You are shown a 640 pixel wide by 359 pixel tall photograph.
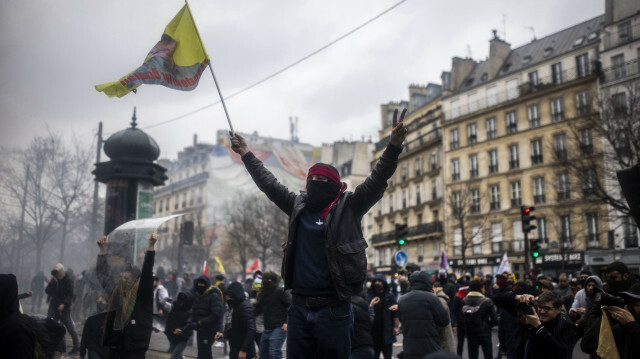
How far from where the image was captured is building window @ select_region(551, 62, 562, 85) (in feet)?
132

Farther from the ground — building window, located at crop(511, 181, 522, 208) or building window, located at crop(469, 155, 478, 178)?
building window, located at crop(469, 155, 478, 178)

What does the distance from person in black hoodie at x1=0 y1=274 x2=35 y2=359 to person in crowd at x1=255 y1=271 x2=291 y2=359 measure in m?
4.36

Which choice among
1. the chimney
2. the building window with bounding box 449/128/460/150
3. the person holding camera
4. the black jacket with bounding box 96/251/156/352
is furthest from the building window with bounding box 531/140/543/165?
the black jacket with bounding box 96/251/156/352

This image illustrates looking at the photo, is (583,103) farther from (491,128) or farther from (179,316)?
(179,316)

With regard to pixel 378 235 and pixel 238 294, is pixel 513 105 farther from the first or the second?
pixel 238 294

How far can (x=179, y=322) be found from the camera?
8.59m

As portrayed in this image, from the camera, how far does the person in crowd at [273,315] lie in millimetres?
7898

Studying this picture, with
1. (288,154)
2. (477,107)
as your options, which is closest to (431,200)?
(477,107)

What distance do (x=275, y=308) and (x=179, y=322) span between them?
65.7 inches

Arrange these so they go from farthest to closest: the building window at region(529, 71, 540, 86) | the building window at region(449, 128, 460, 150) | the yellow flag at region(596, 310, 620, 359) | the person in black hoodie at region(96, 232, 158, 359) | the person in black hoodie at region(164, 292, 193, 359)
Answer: the building window at region(449, 128, 460, 150)
the building window at region(529, 71, 540, 86)
the person in black hoodie at region(164, 292, 193, 359)
the person in black hoodie at region(96, 232, 158, 359)
the yellow flag at region(596, 310, 620, 359)

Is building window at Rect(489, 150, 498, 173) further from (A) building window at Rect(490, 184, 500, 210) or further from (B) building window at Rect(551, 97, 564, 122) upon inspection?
(B) building window at Rect(551, 97, 564, 122)

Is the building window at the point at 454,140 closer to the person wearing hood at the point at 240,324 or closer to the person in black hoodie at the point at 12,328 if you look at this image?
the person wearing hood at the point at 240,324

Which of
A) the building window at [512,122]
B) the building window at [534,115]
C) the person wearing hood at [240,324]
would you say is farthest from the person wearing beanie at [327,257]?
the building window at [512,122]

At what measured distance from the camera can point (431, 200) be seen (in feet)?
160
